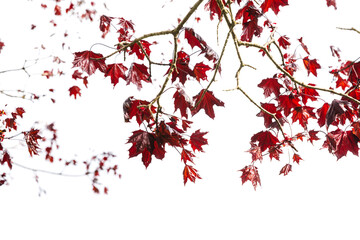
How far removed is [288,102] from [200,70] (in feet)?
2.15

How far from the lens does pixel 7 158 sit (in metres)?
2.49

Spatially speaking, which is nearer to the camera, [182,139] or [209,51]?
[182,139]

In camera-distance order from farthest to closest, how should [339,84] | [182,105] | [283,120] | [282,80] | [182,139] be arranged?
[339,84] < [282,80] < [283,120] < [182,105] < [182,139]

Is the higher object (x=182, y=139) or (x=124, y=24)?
(x=124, y=24)

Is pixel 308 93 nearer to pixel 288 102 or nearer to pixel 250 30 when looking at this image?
pixel 288 102

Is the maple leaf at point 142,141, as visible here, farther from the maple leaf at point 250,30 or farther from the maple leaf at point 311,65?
the maple leaf at point 311,65

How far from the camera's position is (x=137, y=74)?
4.95 feet

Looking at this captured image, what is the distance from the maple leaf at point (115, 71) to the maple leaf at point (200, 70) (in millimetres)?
476

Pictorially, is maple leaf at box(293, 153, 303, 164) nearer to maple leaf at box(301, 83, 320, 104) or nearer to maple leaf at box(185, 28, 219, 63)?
maple leaf at box(301, 83, 320, 104)

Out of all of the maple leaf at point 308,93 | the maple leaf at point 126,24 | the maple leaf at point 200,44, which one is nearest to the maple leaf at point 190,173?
the maple leaf at point 200,44

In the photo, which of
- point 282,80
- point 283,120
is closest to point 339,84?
point 282,80

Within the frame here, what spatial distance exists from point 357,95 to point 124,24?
176cm

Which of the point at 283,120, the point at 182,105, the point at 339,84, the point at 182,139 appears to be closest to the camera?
the point at 182,139

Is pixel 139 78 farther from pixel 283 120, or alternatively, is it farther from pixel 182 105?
pixel 283 120
